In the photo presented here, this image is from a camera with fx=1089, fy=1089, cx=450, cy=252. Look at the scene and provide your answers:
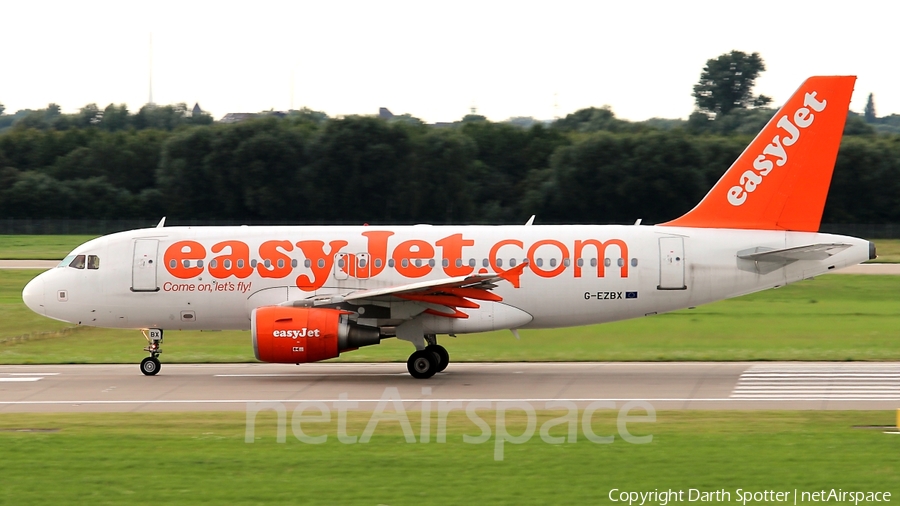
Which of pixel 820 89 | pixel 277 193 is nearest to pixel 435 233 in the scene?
pixel 820 89

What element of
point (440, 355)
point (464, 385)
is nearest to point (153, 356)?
point (440, 355)

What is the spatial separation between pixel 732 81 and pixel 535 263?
89769 millimetres

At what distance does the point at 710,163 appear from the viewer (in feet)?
227

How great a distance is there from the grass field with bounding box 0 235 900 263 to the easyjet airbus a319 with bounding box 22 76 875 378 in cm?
3222

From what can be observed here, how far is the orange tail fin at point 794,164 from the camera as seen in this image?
2512 cm

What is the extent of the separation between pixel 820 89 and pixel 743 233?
3.77m

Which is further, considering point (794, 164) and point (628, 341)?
point (628, 341)

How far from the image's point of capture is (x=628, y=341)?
2983 centimetres

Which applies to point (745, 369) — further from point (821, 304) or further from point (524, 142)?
point (524, 142)

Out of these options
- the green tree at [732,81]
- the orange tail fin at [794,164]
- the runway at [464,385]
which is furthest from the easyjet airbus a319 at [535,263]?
the green tree at [732,81]

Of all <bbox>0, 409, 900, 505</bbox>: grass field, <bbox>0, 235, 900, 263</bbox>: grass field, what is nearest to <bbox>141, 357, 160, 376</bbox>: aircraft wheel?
<bbox>0, 409, 900, 505</bbox>: grass field

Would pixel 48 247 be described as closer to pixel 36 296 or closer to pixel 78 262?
pixel 36 296

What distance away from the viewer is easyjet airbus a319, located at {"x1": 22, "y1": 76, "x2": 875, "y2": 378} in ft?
81.3

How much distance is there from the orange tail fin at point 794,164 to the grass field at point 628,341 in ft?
13.7
